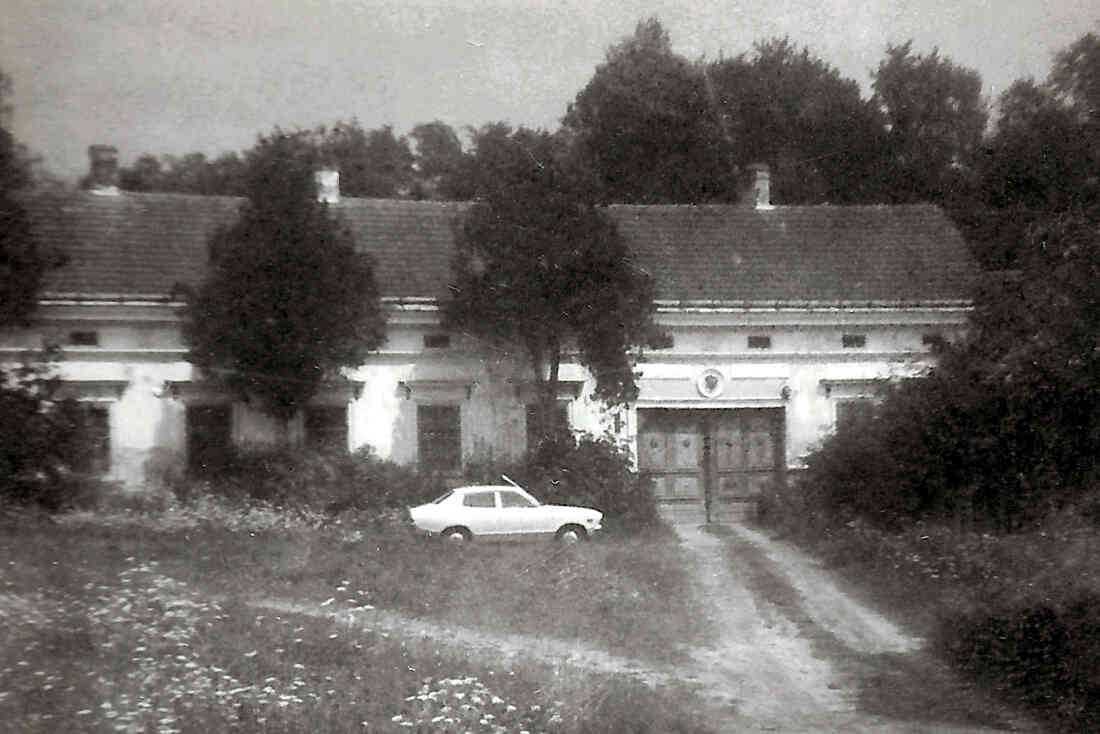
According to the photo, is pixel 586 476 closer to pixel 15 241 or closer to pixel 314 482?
pixel 314 482

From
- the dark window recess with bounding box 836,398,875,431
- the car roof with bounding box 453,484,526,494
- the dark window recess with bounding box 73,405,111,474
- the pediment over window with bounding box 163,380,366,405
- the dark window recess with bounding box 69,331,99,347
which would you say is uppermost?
the dark window recess with bounding box 69,331,99,347

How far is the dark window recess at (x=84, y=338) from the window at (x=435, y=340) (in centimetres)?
176

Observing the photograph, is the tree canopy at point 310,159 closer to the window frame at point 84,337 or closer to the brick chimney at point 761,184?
the window frame at point 84,337

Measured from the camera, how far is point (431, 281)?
6.51 m

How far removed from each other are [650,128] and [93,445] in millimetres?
3743

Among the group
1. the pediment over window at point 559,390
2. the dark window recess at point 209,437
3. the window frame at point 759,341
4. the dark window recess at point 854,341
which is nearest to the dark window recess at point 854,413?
the dark window recess at point 854,341

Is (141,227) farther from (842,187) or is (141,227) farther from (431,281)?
(842,187)

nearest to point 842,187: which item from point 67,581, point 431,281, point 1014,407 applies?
point 1014,407

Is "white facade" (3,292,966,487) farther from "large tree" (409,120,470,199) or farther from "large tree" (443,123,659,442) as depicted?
"large tree" (409,120,470,199)

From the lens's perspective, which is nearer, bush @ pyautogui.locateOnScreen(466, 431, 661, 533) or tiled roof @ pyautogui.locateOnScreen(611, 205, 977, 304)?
bush @ pyautogui.locateOnScreen(466, 431, 661, 533)

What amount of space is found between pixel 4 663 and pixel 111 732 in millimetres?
791

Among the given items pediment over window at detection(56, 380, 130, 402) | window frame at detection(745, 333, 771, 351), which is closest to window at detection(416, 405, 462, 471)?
pediment over window at detection(56, 380, 130, 402)

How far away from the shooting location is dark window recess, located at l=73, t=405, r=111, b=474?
592 cm

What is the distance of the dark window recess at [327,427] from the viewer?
20.5ft
